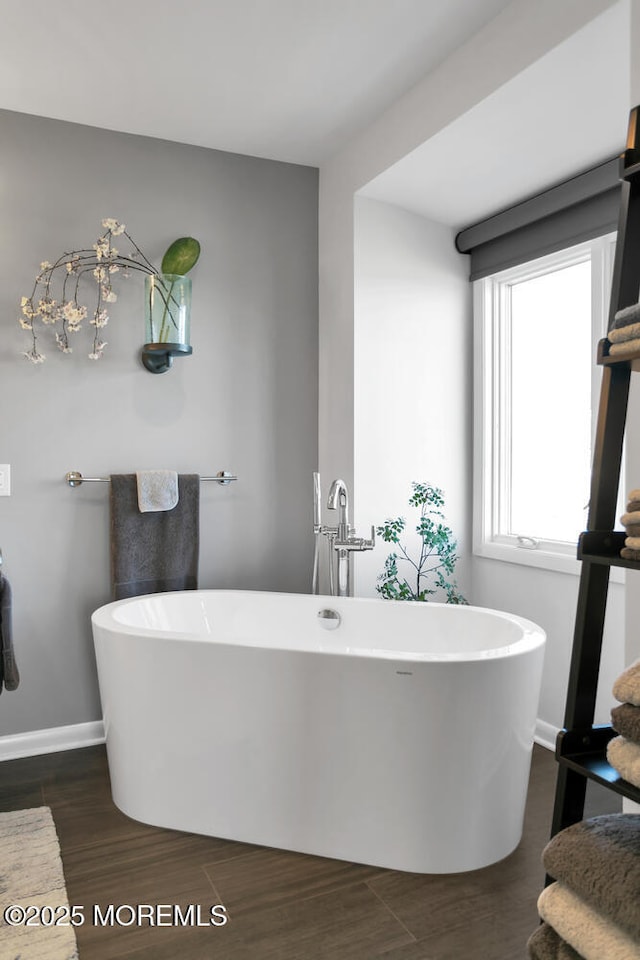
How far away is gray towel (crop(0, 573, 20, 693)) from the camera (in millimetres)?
2449

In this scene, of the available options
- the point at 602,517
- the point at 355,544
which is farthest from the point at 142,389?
the point at 602,517

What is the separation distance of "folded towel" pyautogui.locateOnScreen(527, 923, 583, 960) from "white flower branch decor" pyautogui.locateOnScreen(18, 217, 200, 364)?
2540mm

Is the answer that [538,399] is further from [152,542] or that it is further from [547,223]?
[152,542]

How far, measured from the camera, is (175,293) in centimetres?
305

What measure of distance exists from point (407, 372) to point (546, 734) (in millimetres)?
1642

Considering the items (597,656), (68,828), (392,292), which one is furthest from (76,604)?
(597,656)

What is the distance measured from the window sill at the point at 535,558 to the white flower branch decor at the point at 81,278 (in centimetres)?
182

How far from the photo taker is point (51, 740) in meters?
3.01

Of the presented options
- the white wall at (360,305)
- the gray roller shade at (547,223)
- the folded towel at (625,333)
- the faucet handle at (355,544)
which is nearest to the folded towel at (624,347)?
the folded towel at (625,333)

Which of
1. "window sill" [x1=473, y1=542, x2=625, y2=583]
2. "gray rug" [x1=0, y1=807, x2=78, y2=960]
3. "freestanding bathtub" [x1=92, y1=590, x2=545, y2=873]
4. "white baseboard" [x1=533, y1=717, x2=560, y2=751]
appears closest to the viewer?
"gray rug" [x1=0, y1=807, x2=78, y2=960]

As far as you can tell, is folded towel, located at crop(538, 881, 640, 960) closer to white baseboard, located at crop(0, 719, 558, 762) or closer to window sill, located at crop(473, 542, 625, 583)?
window sill, located at crop(473, 542, 625, 583)

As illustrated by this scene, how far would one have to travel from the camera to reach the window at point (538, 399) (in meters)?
2.97

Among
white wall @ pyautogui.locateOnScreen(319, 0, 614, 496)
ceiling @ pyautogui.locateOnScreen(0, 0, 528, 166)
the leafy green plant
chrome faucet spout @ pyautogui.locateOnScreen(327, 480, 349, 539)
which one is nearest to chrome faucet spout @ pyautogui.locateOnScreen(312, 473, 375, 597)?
chrome faucet spout @ pyautogui.locateOnScreen(327, 480, 349, 539)

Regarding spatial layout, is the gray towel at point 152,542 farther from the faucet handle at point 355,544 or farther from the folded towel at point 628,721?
the folded towel at point 628,721
